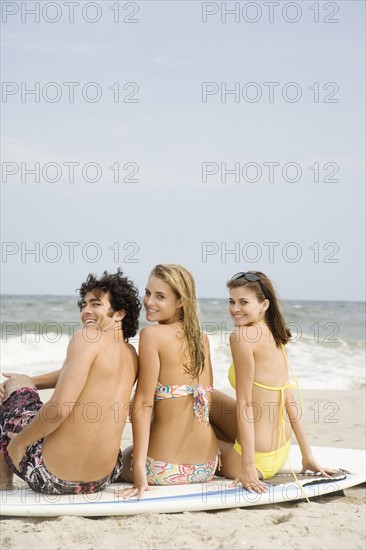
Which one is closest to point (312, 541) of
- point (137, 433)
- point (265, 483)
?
point (265, 483)

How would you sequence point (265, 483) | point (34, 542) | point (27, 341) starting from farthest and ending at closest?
point (27, 341), point (265, 483), point (34, 542)

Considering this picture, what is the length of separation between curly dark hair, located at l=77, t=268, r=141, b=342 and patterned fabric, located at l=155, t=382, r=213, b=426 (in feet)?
1.20

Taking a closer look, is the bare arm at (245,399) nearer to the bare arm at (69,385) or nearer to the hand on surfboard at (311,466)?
the hand on surfboard at (311,466)

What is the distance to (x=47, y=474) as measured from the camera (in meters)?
3.69

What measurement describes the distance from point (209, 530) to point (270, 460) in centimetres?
74

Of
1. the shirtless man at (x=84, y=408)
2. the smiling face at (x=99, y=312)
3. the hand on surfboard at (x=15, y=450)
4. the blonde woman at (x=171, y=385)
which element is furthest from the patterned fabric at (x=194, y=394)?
the hand on surfboard at (x=15, y=450)

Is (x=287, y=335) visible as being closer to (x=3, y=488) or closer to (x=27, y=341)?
(x=3, y=488)

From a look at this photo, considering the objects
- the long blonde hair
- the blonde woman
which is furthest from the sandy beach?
the long blonde hair

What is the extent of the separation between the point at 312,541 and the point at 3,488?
Answer: 1.76 meters

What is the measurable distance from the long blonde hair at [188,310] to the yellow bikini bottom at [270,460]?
0.58 meters

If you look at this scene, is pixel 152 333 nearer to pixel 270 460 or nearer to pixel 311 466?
pixel 270 460

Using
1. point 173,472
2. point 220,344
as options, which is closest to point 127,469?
point 173,472

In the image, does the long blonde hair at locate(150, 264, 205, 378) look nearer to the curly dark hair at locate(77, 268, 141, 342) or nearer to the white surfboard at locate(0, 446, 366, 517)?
the curly dark hair at locate(77, 268, 141, 342)

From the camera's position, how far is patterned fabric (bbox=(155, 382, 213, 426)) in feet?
12.6
